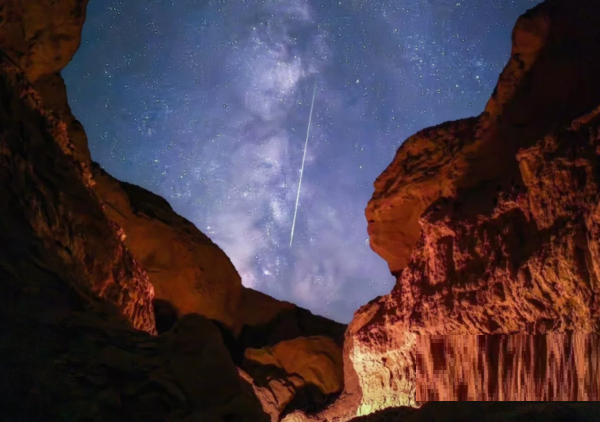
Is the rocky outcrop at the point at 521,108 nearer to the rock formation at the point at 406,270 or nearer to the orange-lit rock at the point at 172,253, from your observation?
the rock formation at the point at 406,270

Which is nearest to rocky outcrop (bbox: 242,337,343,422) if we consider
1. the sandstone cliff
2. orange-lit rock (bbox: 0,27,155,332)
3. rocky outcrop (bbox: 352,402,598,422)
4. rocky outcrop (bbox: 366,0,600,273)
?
the sandstone cliff

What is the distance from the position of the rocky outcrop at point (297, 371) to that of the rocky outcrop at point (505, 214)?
3394 millimetres

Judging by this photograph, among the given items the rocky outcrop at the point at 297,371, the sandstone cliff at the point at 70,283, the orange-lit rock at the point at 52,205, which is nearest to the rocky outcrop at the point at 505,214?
the rocky outcrop at the point at 297,371

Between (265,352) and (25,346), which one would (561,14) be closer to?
(25,346)

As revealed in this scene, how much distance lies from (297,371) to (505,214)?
8.31 metres

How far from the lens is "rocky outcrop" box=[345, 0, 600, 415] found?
17.0ft

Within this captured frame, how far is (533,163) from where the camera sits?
588cm

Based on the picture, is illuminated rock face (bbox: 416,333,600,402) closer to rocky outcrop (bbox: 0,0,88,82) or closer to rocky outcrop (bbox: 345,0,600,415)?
rocky outcrop (bbox: 345,0,600,415)

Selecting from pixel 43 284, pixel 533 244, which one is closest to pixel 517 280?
pixel 533 244

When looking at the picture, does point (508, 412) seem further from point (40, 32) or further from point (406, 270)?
point (40, 32)

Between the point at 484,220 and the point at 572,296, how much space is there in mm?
1799

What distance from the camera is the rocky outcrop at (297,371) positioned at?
39.7 ft

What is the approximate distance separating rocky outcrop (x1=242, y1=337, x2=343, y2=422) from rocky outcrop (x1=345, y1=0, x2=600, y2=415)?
3.39 m

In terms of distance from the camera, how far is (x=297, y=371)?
12.7 meters
